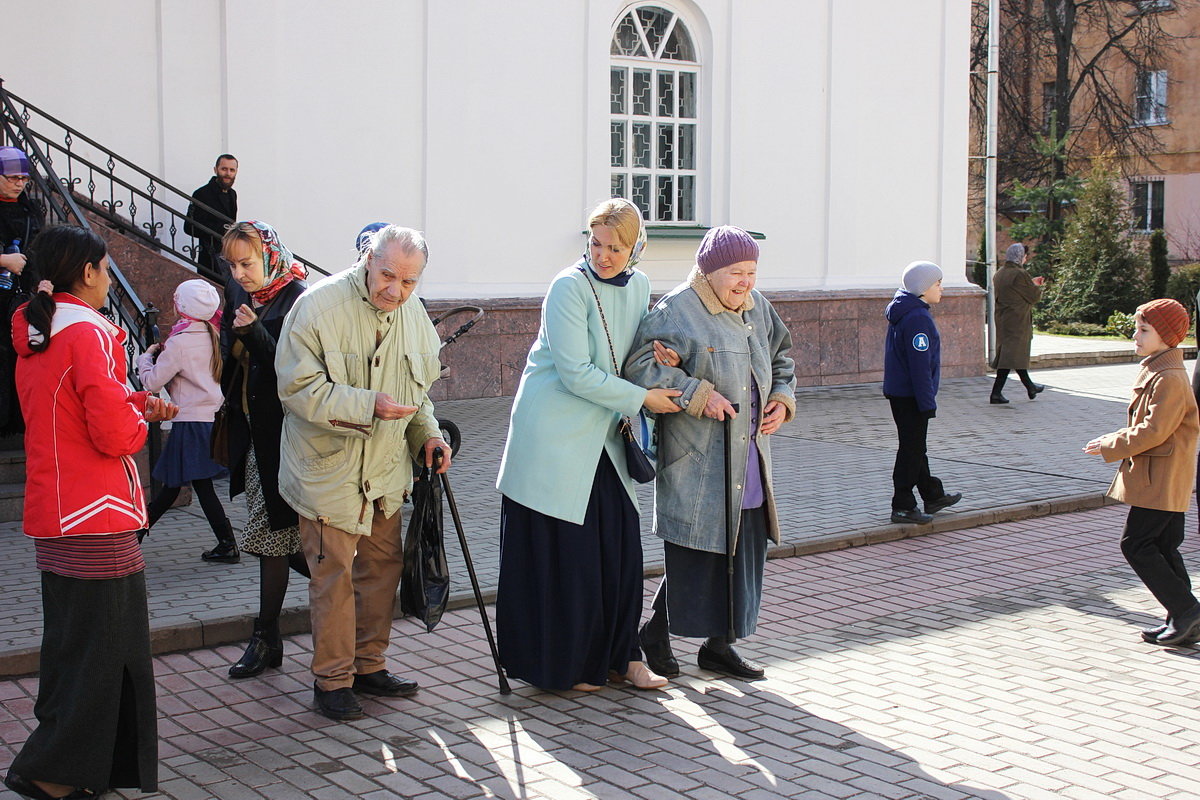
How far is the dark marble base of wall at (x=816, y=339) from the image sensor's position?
42.9 ft

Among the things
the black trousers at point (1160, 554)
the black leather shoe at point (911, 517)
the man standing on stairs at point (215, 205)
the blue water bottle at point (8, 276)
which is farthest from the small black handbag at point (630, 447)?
the man standing on stairs at point (215, 205)

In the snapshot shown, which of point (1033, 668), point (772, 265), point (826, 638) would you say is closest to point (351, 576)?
point (826, 638)

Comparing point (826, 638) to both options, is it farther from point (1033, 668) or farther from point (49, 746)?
point (49, 746)

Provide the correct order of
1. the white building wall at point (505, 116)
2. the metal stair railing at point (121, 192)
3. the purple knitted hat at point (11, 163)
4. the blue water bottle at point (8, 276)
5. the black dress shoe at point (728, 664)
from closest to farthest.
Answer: the black dress shoe at point (728, 664), the blue water bottle at point (8, 276), the purple knitted hat at point (11, 163), the metal stair railing at point (121, 192), the white building wall at point (505, 116)

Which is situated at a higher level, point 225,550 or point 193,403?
point 193,403

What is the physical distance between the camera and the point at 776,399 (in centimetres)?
521

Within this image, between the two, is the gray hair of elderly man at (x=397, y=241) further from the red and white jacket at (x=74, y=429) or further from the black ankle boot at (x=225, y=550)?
the black ankle boot at (x=225, y=550)

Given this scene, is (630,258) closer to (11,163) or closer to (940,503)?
(940,503)

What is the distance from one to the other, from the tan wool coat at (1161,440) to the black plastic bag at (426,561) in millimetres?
3046

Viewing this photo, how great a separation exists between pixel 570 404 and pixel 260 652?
1.60 metres

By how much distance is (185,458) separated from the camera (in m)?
6.77

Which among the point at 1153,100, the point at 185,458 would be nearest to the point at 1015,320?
the point at 185,458

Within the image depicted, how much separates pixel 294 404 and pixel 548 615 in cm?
122

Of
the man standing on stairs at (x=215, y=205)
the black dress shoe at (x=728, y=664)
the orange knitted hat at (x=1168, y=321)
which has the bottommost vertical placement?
the black dress shoe at (x=728, y=664)
